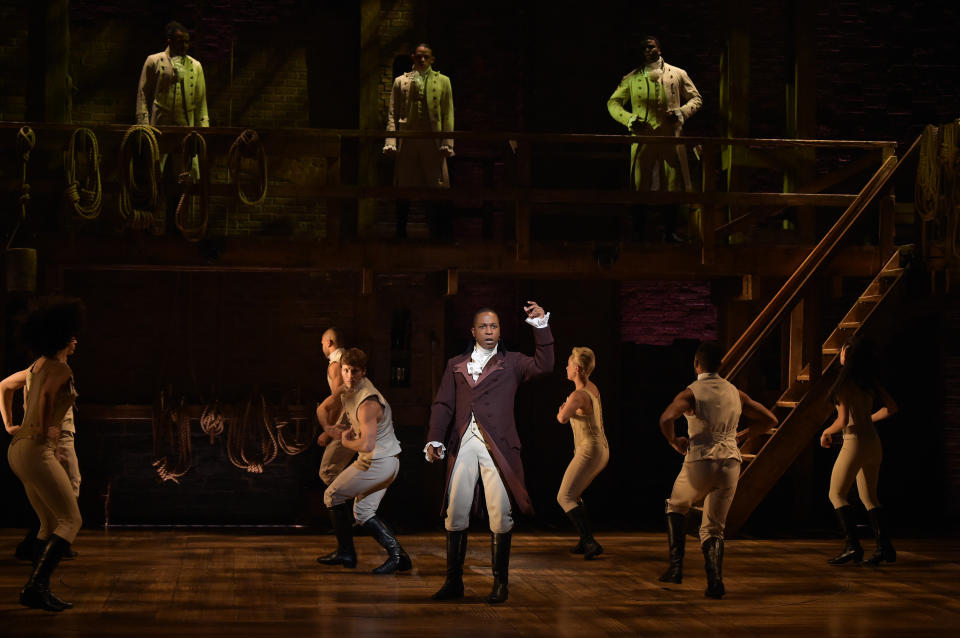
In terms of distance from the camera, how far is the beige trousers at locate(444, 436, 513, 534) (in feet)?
22.4

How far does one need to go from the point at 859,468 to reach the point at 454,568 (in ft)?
10.2

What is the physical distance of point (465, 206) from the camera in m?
12.2

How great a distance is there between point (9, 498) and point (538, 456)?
494 cm

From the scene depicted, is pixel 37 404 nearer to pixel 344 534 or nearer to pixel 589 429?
pixel 344 534

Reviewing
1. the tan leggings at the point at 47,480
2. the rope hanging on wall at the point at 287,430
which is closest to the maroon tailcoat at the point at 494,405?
the tan leggings at the point at 47,480

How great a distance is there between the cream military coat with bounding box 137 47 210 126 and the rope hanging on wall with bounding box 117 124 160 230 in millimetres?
999

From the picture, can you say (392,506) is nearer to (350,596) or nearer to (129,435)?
(129,435)

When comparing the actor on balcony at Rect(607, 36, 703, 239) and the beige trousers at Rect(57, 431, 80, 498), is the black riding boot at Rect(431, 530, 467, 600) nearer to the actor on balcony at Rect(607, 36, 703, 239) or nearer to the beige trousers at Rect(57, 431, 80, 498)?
the beige trousers at Rect(57, 431, 80, 498)

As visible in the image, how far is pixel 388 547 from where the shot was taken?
26.1ft

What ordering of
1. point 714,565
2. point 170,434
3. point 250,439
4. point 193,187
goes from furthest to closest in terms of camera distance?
point 250,439, point 170,434, point 193,187, point 714,565

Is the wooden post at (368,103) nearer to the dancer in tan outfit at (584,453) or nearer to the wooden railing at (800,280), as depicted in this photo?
the dancer in tan outfit at (584,453)

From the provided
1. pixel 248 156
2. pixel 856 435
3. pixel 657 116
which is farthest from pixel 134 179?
pixel 856 435

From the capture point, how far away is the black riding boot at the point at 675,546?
24.7 feet

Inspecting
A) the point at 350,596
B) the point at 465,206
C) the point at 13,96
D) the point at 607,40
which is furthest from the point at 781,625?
the point at 13,96
